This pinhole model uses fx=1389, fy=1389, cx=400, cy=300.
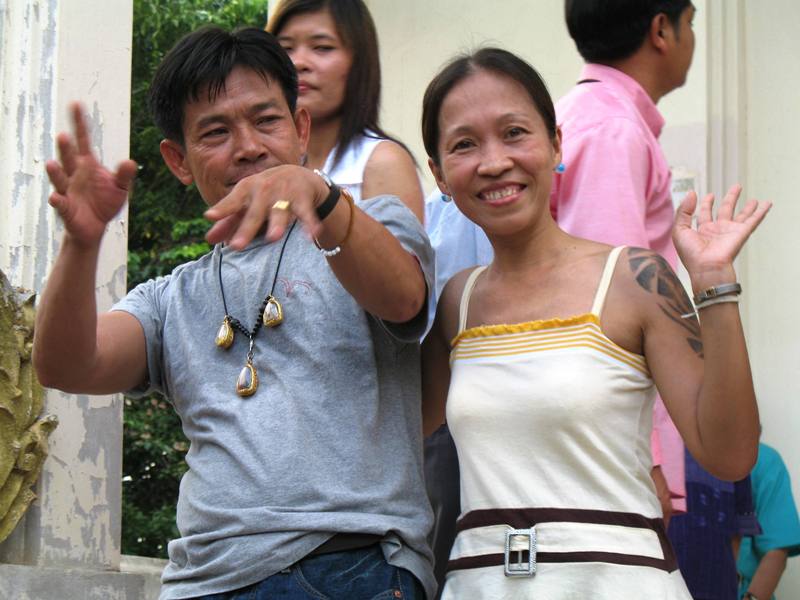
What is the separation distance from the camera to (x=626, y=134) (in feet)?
10.3

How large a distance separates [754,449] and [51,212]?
8.56 feet

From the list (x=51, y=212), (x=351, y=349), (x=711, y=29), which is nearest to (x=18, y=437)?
(x=51, y=212)

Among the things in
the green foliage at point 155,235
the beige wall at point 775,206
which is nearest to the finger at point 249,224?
the beige wall at point 775,206

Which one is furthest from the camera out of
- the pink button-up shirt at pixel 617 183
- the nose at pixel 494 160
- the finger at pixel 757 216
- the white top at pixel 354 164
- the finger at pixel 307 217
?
the white top at pixel 354 164

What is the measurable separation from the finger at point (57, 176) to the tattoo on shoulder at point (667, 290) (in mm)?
1048

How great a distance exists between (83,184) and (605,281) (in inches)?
37.9

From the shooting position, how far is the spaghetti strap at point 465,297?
2.76 meters

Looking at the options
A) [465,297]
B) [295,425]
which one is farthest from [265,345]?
[465,297]

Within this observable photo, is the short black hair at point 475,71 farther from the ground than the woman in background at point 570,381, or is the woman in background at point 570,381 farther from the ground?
the short black hair at point 475,71

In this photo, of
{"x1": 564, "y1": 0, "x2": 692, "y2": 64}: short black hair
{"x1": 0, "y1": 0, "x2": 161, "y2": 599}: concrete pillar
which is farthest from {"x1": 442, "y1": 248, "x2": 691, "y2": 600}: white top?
{"x1": 0, "y1": 0, "x2": 161, "y2": 599}: concrete pillar

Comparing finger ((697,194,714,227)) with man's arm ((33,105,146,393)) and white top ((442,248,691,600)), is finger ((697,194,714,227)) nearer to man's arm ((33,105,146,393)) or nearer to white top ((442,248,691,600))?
white top ((442,248,691,600))

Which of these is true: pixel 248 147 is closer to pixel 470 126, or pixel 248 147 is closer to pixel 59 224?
pixel 470 126

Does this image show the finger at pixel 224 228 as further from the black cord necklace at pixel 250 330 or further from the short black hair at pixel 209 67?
the short black hair at pixel 209 67

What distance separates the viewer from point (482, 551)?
98.0 inches
